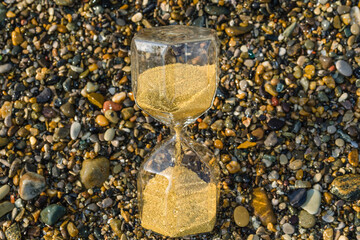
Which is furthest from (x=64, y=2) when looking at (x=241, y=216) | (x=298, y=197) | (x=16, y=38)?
(x=298, y=197)

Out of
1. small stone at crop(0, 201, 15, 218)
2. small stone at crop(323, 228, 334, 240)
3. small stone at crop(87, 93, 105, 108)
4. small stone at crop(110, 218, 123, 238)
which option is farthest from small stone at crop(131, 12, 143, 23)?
small stone at crop(323, 228, 334, 240)

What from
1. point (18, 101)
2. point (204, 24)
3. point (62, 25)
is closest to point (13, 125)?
point (18, 101)

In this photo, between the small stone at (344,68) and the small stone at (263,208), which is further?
the small stone at (344,68)

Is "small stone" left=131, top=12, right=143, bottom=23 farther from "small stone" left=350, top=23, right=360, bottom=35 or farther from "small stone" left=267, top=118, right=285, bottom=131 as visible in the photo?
"small stone" left=350, top=23, right=360, bottom=35

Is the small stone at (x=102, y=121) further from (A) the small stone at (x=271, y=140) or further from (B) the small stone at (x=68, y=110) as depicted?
(A) the small stone at (x=271, y=140)

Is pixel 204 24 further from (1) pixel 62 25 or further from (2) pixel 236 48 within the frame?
(1) pixel 62 25

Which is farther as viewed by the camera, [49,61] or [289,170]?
[49,61]

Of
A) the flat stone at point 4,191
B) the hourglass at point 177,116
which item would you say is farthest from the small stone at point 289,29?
the flat stone at point 4,191
